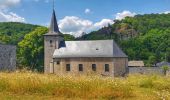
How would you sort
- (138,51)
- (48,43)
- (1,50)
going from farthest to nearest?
(138,51)
(48,43)
(1,50)

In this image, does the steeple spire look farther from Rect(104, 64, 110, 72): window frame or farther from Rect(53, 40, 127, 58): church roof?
Rect(104, 64, 110, 72): window frame

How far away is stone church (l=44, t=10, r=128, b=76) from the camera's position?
48.7 meters

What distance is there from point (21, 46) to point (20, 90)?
48.6 metres

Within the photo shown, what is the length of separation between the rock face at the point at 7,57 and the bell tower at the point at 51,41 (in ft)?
38.9

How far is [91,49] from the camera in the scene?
49344 mm

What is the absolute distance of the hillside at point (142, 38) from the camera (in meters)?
80.8

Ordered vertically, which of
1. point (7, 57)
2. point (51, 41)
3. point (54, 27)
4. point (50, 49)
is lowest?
point (7, 57)

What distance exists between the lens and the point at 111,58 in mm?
48406

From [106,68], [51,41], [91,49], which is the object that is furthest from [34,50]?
[106,68]

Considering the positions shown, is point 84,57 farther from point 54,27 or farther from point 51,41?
point 54,27

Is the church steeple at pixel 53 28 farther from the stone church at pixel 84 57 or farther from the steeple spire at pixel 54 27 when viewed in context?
the stone church at pixel 84 57

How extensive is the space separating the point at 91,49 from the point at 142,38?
43.2 metres

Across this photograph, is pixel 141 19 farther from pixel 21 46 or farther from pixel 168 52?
pixel 21 46

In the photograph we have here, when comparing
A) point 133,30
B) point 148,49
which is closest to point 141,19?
point 133,30
